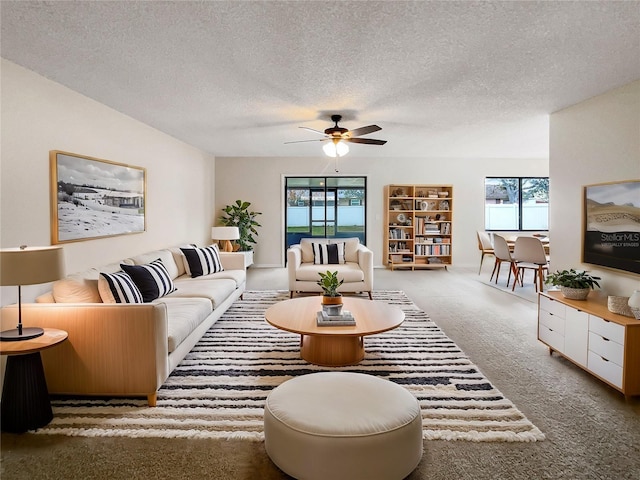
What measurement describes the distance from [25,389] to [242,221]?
19.5 feet

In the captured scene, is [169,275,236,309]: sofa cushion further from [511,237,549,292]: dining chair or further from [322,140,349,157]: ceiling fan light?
[511,237,549,292]: dining chair

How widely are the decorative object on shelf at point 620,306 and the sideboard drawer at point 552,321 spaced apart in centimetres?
42

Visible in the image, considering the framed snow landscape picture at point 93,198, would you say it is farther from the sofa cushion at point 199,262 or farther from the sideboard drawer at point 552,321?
the sideboard drawer at point 552,321

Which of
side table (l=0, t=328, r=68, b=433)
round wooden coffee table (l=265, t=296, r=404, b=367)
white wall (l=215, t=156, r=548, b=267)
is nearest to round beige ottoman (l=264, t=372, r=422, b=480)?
round wooden coffee table (l=265, t=296, r=404, b=367)

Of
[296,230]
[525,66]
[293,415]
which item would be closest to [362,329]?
[293,415]

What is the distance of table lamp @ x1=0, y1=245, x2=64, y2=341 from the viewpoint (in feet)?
7.46

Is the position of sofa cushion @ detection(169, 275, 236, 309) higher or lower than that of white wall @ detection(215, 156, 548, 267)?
lower

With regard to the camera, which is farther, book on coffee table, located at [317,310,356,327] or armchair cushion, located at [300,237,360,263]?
armchair cushion, located at [300,237,360,263]

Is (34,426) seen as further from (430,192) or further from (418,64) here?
(430,192)

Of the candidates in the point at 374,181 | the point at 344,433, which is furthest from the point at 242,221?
the point at 344,433

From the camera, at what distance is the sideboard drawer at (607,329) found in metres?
2.70

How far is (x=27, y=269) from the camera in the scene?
2312 mm

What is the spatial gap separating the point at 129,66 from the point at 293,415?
2.76 metres

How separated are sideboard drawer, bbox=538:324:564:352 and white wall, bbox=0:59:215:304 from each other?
14.0 feet
